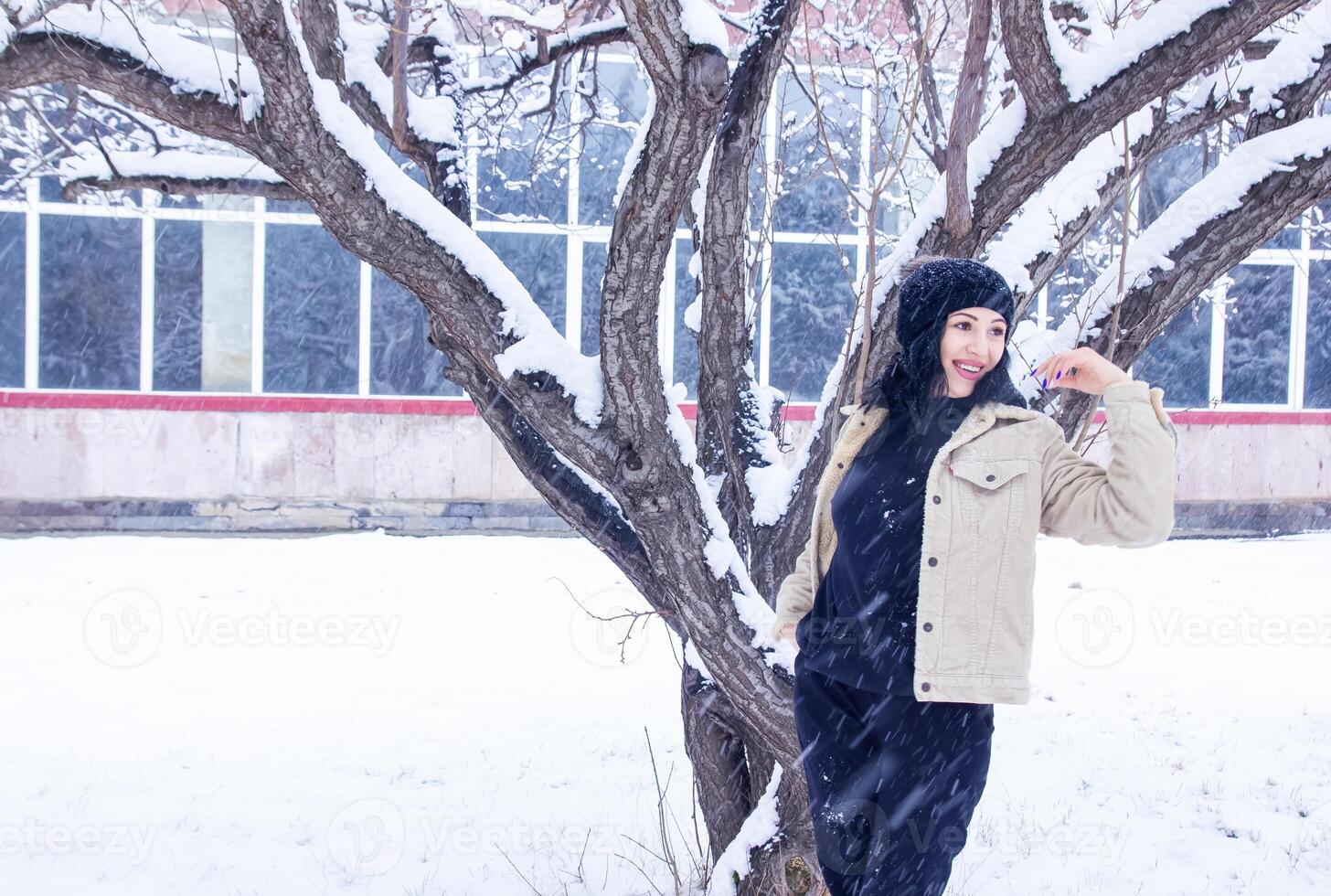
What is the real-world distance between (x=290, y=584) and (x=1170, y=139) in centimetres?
743

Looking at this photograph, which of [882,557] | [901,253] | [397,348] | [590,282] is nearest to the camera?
[882,557]

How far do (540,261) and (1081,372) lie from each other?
9.12 meters

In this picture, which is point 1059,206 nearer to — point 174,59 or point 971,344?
point 971,344

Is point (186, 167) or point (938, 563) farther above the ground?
point (186, 167)

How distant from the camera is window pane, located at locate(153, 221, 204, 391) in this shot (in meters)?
10.2

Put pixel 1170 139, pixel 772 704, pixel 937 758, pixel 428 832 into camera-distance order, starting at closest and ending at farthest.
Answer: pixel 937 758, pixel 772 704, pixel 1170 139, pixel 428 832

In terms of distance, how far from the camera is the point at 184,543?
9891 mm

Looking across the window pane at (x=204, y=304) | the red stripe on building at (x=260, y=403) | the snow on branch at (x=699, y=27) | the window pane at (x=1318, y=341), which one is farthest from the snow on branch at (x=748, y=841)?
the window pane at (x=1318, y=341)

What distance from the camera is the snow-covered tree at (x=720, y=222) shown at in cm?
242

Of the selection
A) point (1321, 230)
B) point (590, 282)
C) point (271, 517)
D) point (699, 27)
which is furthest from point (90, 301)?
point (1321, 230)

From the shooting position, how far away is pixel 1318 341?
11398 millimetres

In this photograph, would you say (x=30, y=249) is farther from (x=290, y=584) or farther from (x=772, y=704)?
(x=772, y=704)

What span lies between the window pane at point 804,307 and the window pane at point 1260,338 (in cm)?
440

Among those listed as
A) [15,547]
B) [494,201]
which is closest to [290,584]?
[15,547]
